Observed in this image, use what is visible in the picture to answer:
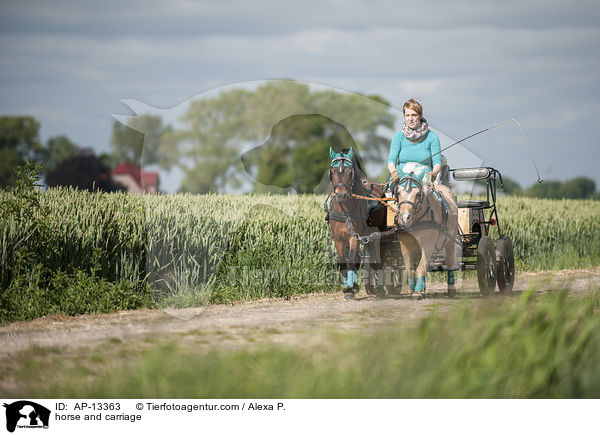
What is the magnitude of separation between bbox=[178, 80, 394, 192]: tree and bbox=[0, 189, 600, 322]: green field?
80cm

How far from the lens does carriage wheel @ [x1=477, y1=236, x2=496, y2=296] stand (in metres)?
9.34

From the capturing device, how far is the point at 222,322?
286 inches

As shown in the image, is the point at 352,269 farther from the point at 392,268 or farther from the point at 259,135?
the point at 259,135

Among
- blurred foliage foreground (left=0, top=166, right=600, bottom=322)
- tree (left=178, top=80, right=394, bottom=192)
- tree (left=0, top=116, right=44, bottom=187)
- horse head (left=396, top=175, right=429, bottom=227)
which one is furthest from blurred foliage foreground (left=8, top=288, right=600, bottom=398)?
tree (left=0, top=116, right=44, bottom=187)

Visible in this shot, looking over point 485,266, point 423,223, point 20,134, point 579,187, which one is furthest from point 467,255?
point 20,134

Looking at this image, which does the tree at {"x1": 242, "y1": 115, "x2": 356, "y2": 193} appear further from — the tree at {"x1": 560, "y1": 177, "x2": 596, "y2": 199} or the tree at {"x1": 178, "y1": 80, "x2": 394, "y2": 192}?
the tree at {"x1": 560, "y1": 177, "x2": 596, "y2": 199}

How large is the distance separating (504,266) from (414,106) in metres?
3.44

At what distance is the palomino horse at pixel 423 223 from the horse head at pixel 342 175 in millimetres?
712

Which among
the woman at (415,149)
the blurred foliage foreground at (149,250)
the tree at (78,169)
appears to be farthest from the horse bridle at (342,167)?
the tree at (78,169)

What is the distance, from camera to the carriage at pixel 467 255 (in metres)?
9.22

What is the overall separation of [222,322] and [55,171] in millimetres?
39056
